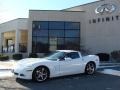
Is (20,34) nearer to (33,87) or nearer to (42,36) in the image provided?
(42,36)

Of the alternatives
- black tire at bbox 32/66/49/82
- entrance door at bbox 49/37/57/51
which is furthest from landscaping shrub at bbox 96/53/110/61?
black tire at bbox 32/66/49/82

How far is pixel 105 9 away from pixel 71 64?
56.8ft

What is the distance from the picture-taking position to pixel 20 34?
40375 millimetres

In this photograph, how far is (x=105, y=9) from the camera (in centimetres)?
3155

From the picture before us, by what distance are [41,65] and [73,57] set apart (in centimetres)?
219

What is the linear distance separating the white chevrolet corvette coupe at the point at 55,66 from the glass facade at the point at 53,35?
691 inches

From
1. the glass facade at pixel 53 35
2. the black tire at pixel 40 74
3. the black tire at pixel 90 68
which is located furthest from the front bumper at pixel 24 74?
the glass facade at pixel 53 35

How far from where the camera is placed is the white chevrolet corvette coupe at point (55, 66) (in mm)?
13672

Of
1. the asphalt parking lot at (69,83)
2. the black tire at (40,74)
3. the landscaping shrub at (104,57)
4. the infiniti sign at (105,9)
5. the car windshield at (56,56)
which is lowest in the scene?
the asphalt parking lot at (69,83)

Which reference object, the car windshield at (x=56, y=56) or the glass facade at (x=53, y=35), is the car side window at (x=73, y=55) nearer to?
Answer: the car windshield at (x=56, y=56)

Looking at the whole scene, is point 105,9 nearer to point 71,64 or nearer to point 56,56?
point 71,64

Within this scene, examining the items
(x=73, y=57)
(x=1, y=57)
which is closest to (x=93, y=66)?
(x=73, y=57)

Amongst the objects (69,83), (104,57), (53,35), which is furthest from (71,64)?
(53,35)

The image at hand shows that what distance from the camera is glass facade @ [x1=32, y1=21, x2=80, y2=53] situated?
3406cm
